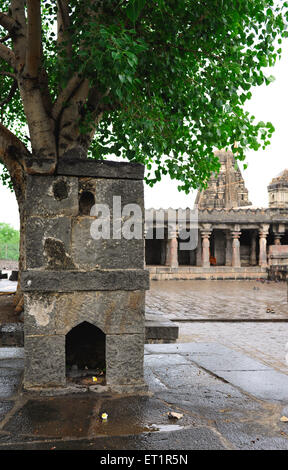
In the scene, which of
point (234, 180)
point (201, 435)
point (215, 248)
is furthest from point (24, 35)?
point (234, 180)

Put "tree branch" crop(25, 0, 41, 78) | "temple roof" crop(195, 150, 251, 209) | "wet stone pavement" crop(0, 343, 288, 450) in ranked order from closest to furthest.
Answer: "wet stone pavement" crop(0, 343, 288, 450)
"tree branch" crop(25, 0, 41, 78)
"temple roof" crop(195, 150, 251, 209)

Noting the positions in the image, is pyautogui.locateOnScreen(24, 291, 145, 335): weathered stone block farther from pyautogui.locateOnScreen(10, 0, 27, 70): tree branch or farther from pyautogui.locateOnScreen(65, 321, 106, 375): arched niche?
pyautogui.locateOnScreen(10, 0, 27, 70): tree branch

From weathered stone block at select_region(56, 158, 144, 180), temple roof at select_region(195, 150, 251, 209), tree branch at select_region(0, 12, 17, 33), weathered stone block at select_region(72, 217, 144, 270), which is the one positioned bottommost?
weathered stone block at select_region(72, 217, 144, 270)

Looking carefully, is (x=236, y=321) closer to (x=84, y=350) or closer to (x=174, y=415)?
(x=84, y=350)

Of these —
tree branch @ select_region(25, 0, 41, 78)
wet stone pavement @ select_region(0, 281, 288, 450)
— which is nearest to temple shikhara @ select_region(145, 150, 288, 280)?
tree branch @ select_region(25, 0, 41, 78)

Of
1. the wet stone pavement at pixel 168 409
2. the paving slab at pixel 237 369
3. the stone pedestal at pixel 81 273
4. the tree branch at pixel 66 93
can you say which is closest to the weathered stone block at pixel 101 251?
the stone pedestal at pixel 81 273

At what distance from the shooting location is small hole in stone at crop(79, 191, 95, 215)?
3.86m

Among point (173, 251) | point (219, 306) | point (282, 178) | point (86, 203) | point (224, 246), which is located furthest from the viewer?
point (282, 178)

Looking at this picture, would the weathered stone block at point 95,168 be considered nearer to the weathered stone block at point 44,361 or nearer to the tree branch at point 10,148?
the weathered stone block at point 44,361

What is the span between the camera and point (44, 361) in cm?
364

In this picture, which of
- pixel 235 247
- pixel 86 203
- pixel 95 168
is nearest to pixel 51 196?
pixel 86 203

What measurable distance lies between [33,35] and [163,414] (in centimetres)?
437

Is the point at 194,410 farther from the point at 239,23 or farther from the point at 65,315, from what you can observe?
the point at 239,23

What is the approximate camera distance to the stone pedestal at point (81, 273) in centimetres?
365
